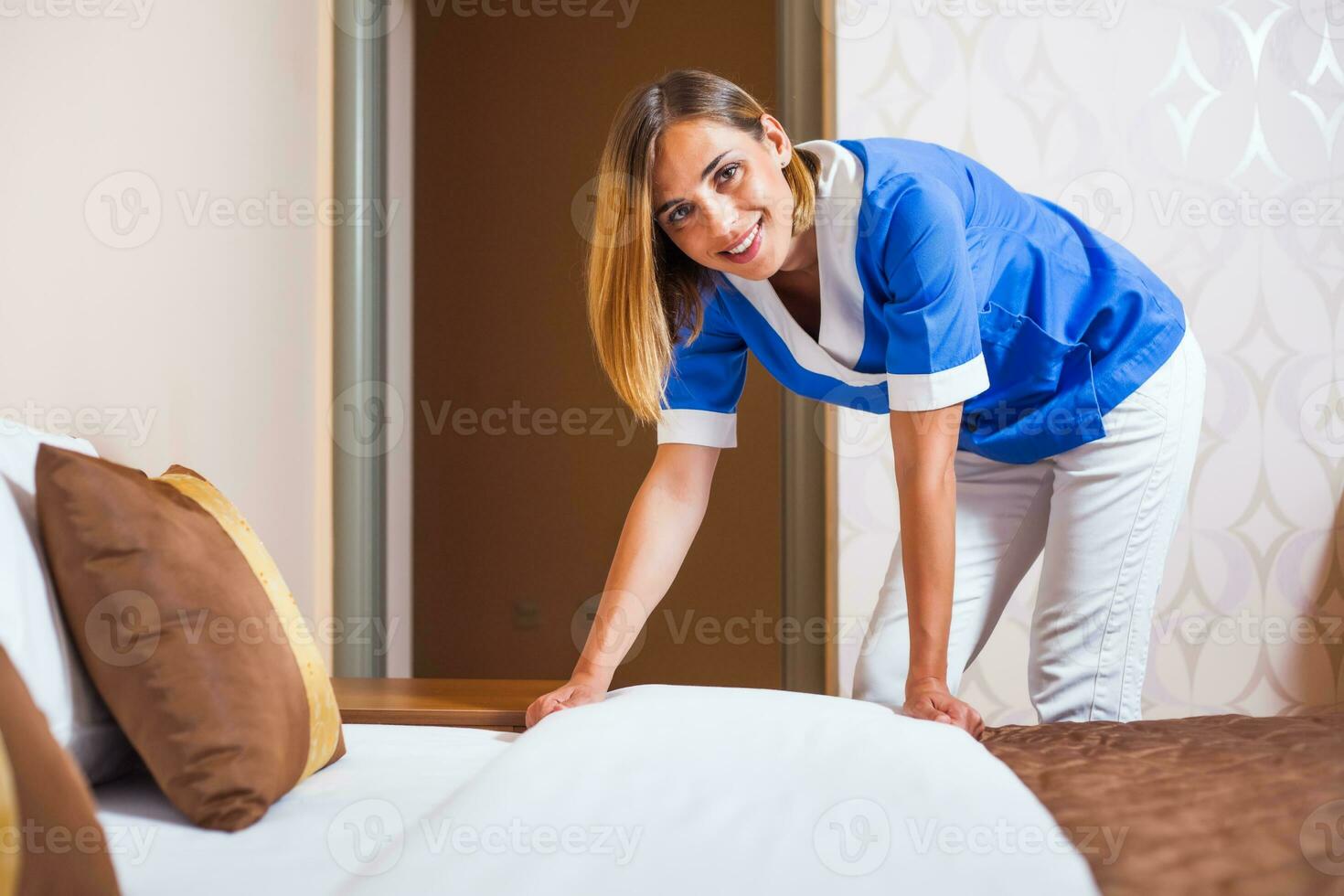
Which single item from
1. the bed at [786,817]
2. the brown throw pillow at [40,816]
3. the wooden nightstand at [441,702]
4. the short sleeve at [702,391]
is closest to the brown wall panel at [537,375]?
the wooden nightstand at [441,702]

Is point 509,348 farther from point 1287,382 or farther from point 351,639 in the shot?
point 1287,382

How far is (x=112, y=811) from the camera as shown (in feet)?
2.56

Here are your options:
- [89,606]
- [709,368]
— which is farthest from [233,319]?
[89,606]

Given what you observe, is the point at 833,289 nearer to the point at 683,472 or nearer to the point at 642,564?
the point at 683,472

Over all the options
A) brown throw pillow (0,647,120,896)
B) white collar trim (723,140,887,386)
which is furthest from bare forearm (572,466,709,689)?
brown throw pillow (0,647,120,896)

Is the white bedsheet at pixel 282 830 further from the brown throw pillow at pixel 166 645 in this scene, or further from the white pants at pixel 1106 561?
the white pants at pixel 1106 561

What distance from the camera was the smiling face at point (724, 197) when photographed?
1.22 metres

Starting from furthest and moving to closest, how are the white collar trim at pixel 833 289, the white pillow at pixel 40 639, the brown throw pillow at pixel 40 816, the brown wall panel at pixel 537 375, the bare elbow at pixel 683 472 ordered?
1. the brown wall panel at pixel 537 375
2. the bare elbow at pixel 683 472
3. the white collar trim at pixel 833 289
4. the white pillow at pixel 40 639
5. the brown throw pillow at pixel 40 816

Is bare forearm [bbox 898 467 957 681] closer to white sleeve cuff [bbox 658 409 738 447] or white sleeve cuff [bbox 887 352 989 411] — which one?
white sleeve cuff [bbox 887 352 989 411]

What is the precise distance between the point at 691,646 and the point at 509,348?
111 centimetres

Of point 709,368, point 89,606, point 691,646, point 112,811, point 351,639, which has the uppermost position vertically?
point 709,368

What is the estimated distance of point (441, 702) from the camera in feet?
4.64

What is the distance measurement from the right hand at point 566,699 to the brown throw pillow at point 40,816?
0.67m

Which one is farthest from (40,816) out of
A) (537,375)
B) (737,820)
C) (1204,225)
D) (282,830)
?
(537,375)
